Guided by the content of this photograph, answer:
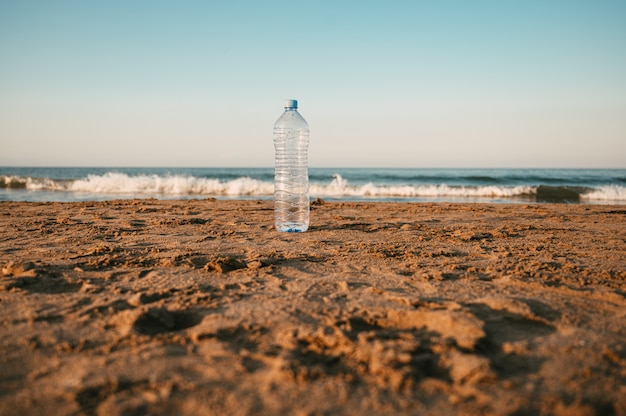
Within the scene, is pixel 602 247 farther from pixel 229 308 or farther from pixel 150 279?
pixel 150 279

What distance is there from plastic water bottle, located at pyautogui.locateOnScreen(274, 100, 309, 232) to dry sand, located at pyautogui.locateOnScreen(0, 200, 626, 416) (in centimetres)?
140

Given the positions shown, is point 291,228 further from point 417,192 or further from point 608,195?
point 608,195

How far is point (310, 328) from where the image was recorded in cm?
196

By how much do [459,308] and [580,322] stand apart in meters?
0.55

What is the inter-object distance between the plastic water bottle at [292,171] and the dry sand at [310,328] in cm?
140

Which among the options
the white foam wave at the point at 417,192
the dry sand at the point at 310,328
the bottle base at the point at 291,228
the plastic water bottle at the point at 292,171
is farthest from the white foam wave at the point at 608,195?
the bottle base at the point at 291,228

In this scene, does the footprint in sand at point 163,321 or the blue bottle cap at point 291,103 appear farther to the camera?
the blue bottle cap at point 291,103

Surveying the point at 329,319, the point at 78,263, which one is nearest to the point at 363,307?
the point at 329,319

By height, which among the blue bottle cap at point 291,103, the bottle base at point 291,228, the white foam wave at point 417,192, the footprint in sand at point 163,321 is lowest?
the footprint in sand at point 163,321

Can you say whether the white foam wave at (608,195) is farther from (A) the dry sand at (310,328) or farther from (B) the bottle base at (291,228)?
(B) the bottle base at (291,228)

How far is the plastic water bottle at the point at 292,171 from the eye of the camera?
526 centimetres

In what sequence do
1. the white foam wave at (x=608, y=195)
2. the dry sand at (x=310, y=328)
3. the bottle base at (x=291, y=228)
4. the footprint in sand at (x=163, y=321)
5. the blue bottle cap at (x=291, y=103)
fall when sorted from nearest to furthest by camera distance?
1. the dry sand at (x=310, y=328)
2. the footprint in sand at (x=163, y=321)
3. the blue bottle cap at (x=291, y=103)
4. the bottle base at (x=291, y=228)
5. the white foam wave at (x=608, y=195)

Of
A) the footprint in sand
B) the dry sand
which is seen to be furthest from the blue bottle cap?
the footprint in sand

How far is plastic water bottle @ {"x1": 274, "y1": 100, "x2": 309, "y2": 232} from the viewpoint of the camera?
526cm
